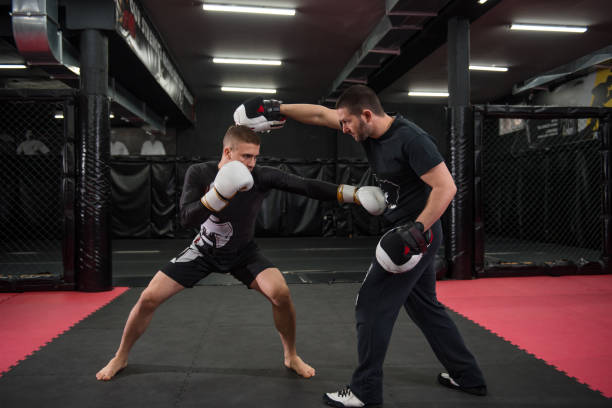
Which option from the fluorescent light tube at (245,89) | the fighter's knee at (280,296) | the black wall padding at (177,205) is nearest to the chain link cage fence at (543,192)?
the black wall padding at (177,205)

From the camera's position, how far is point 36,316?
380 cm

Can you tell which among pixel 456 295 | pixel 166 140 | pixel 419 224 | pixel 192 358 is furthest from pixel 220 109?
pixel 419 224

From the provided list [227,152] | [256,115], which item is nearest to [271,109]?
[256,115]

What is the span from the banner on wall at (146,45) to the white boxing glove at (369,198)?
Result: 381cm

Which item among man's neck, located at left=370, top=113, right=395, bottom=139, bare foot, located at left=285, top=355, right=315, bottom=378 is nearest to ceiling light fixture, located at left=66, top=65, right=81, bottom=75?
bare foot, located at left=285, top=355, right=315, bottom=378

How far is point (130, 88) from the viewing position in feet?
26.5

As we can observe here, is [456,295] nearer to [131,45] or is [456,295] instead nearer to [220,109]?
[131,45]

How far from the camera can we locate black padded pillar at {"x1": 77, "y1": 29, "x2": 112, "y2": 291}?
15.2 feet

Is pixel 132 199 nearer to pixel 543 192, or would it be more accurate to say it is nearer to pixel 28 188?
pixel 28 188

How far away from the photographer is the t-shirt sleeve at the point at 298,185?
2.20 meters

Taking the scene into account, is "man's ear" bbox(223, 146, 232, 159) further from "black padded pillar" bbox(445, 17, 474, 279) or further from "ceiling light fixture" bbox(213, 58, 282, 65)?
"ceiling light fixture" bbox(213, 58, 282, 65)

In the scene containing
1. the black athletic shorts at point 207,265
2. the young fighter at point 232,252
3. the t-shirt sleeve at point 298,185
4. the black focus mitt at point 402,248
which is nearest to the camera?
the black focus mitt at point 402,248

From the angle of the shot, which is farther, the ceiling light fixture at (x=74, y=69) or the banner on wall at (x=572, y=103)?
the banner on wall at (x=572, y=103)

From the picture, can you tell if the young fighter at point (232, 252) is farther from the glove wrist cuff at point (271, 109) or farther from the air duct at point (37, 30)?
the air duct at point (37, 30)
